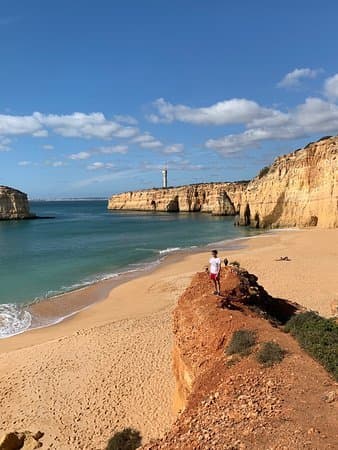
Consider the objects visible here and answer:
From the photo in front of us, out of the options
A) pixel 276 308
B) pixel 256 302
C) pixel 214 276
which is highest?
pixel 214 276

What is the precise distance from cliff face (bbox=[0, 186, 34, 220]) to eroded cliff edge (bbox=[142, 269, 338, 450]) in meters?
94.7

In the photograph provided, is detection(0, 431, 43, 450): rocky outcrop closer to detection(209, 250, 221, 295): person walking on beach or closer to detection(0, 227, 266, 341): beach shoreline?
detection(209, 250, 221, 295): person walking on beach

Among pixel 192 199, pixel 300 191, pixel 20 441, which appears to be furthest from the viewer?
pixel 192 199

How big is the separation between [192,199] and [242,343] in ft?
362

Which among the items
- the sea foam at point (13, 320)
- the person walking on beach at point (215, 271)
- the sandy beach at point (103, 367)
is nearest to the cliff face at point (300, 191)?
the sandy beach at point (103, 367)

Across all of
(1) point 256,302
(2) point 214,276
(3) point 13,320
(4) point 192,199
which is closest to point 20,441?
(2) point 214,276

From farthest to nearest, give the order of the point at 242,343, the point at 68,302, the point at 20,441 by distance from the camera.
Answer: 1. the point at 68,302
2. the point at 20,441
3. the point at 242,343

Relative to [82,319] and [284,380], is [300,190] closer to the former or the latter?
[82,319]

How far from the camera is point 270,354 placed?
7.52 m

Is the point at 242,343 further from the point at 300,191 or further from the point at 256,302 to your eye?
the point at 300,191

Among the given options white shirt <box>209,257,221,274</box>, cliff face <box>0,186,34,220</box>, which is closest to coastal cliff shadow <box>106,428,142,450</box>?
white shirt <box>209,257,221,274</box>

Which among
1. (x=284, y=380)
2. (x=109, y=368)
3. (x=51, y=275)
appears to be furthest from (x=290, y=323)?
(x=51, y=275)

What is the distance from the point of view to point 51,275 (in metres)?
30.8

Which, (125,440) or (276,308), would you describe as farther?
(276,308)
